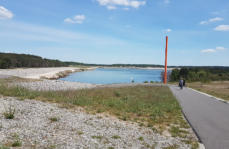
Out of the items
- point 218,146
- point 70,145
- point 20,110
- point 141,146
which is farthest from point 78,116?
point 218,146

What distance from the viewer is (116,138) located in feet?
16.8

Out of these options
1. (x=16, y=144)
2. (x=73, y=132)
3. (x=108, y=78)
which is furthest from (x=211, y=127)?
(x=108, y=78)

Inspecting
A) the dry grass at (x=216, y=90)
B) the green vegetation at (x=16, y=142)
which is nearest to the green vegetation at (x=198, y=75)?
the dry grass at (x=216, y=90)

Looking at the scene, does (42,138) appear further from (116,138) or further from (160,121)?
(160,121)

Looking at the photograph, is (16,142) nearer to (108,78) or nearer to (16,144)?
(16,144)

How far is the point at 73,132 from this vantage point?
525 cm

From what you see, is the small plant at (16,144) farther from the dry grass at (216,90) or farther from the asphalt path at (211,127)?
the dry grass at (216,90)

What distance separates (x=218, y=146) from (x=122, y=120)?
3497 mm

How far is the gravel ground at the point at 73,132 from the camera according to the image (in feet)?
14.5

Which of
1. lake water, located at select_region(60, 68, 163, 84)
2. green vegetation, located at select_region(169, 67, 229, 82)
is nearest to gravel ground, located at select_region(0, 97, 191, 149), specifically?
green vegetation, located at select_region(169, 67, 229, 82)

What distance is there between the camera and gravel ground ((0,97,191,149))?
4430mm

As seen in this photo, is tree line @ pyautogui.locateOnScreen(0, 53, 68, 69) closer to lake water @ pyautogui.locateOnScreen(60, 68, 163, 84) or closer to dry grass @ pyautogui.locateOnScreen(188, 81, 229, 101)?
A: lake water @ pyautogui.locateOnScreen(60, 68, 163, 84)

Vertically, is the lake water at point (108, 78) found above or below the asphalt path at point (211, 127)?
below

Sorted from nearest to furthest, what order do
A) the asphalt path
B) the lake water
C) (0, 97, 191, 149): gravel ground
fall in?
→ (0, 97, 191, 149): gravel ground < the asphalt path < the lake water
